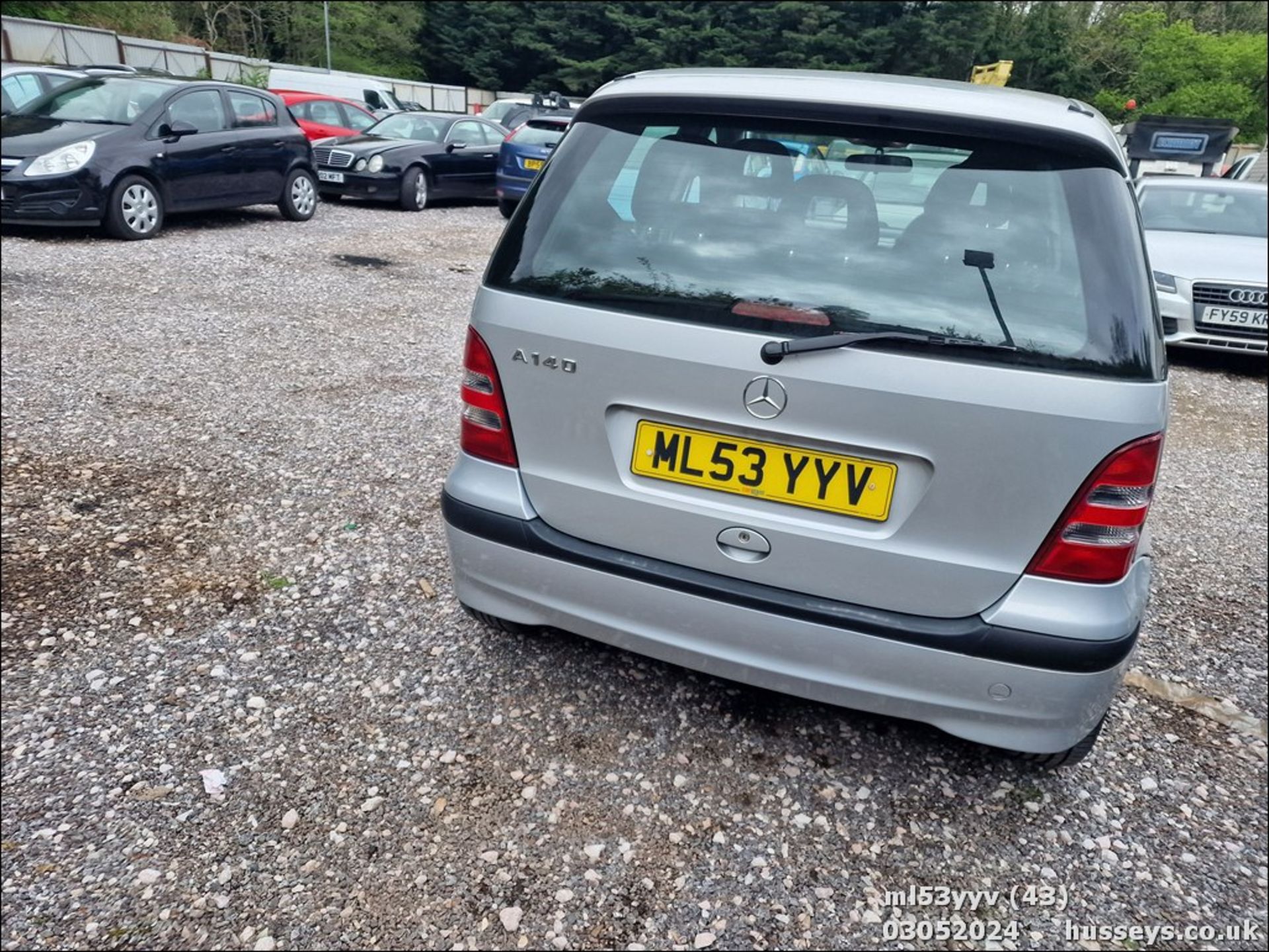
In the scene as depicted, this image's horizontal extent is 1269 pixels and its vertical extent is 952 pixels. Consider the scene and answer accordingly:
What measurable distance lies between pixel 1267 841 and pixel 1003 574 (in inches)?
49.0

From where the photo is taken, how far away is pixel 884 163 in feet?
6.90

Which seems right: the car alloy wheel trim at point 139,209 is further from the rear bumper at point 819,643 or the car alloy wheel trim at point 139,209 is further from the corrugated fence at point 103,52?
the corrugated fence at point 103,52

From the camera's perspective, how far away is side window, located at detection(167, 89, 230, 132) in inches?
350

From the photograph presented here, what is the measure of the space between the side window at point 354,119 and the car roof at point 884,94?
46.2 ft

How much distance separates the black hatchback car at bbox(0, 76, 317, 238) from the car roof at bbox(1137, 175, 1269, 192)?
9777mm

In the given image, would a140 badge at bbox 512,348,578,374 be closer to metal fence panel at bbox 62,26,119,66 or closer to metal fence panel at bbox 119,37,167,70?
metal fence panel at bbox 62,26,119,66

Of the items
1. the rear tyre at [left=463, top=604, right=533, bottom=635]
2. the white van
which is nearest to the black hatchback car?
the rear tyre at [left=463, top=604, right=533, bottom=635]

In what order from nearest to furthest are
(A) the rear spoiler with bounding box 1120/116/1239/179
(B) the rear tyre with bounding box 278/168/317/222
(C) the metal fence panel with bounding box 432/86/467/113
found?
(B) the rear tyre with bounding box 278/168/317/222 < (A) the rear spoiler with bounding box 1120/116/1239/179 < (C) the metal fence panel with bounding box 432/86/467/113

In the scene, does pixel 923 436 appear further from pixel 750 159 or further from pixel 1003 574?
pixel 750 159

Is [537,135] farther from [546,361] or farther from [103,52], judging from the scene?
[103,52]

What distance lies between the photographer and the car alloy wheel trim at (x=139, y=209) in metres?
8.30

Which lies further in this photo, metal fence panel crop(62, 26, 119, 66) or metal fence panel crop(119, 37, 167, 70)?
metal fence panel crop(119, 37, 167, 70)

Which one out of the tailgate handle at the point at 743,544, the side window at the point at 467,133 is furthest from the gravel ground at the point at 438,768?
the side window at the point at 467,133

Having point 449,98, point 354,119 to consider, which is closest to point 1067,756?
point 354,119
